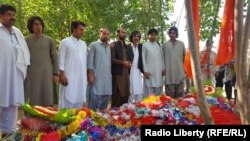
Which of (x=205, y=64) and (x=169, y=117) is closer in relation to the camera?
(x=169, y=117)

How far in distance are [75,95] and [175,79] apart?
1.95 m

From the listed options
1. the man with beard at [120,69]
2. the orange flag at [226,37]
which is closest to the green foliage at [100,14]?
the man with beard at [120,69]

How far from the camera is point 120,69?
7.12 meters

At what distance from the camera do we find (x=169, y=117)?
15.0 feet

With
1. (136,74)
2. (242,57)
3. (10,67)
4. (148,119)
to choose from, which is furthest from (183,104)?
(136,74)

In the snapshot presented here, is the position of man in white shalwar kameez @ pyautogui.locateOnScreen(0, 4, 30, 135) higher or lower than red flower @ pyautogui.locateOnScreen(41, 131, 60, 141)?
higher

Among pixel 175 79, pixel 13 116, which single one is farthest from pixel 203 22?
pixel 13 116

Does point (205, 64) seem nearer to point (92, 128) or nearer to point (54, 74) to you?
point (54, 74)

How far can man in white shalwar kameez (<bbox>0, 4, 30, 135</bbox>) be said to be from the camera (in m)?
5.44

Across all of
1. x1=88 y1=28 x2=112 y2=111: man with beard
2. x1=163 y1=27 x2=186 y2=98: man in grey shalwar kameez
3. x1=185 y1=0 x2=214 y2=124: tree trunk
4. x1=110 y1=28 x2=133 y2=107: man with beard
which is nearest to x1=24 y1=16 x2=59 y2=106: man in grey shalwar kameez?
x1=88 y1=28 x2=112 y2=111: man with beard

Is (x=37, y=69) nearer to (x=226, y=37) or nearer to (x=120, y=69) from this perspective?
(x=120, y=69)

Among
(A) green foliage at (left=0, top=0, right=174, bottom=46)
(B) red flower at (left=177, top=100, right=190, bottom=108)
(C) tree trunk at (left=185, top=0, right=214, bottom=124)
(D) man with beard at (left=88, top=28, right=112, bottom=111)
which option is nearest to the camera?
(C) tree trunk at (left=185, top=0, right=214, bottom=124)

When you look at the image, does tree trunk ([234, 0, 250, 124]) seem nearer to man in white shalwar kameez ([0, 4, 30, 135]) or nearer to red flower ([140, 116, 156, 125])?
red flower ([140, 116, 156, 125])

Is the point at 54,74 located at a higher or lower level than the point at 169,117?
higher
